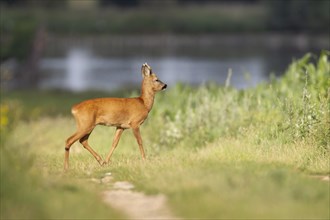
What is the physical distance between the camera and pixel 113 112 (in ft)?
46.0

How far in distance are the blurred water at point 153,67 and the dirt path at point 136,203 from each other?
45808mm

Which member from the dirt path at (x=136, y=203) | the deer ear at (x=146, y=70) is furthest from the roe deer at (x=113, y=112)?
the dirt path at (x=136, y=203)

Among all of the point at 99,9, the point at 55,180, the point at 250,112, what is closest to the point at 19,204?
the point at 55,180

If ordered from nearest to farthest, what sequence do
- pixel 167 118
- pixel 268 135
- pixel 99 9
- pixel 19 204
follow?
pixel 19 204, pixel 268 135, pixel 167 118, pixel 99 9

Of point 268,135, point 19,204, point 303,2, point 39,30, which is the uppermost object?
point 303,2

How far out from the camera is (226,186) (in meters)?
11.8

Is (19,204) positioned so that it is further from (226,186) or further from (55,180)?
(226,186)

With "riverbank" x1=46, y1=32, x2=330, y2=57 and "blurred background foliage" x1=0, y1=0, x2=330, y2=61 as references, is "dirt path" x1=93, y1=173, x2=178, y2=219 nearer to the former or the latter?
"blurred background foliage" x1=0, y1=0, x2=330, y2=61

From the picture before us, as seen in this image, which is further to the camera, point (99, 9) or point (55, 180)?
point (99, 9)

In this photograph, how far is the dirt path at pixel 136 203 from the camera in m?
11.3

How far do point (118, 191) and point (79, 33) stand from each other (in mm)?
101078

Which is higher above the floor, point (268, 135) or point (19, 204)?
point (268, 135)

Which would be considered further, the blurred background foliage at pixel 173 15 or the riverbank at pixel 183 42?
the riverbank at pixel 183 42

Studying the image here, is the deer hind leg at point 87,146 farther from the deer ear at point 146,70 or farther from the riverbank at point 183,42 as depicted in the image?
the riverbank at point 183,42
